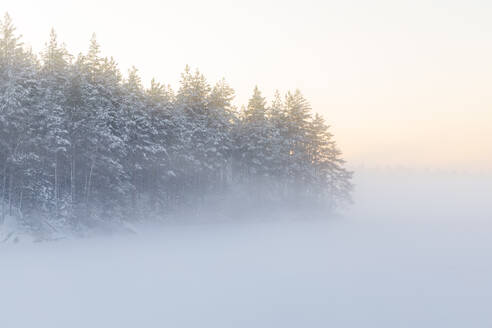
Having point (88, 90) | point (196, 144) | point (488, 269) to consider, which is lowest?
point (488, 269)

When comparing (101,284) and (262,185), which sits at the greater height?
(262,185)

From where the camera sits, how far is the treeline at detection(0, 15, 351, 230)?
24219 millimetres

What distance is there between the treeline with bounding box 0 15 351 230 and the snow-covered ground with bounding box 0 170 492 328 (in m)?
6.39

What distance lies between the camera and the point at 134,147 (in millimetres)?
31297

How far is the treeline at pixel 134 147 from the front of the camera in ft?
79.5

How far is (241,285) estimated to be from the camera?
13.0m

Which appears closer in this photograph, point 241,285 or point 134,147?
point 241,285

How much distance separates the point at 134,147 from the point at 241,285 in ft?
71.9

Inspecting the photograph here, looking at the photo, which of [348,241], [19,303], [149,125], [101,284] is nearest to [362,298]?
[101,284]

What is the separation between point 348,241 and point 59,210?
2252 centimetres

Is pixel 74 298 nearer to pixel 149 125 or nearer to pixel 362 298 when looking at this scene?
pixel 362 298

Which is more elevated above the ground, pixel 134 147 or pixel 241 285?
pixel 134 147

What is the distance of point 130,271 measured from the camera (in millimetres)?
15031

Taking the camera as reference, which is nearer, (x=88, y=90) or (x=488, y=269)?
(x=488, y=269)
